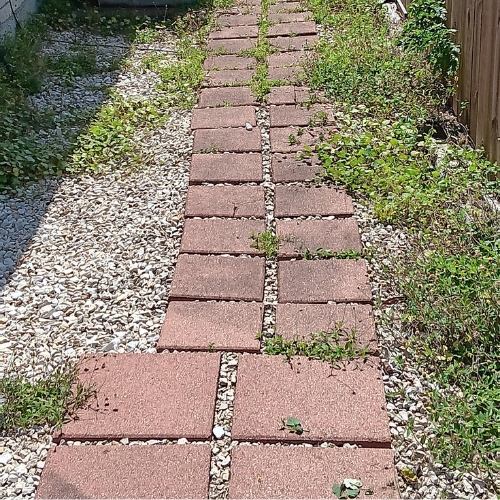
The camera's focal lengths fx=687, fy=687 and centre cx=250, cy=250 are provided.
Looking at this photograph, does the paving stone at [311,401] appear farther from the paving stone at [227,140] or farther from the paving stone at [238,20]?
the paving stone at [238,20]

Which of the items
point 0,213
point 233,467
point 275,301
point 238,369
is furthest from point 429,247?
point 0,213

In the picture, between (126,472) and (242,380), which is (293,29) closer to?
(242,380)

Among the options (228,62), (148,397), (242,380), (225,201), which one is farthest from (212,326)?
(228,62)

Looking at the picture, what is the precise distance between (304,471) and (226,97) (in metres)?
3.86

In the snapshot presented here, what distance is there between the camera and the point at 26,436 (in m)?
2.53

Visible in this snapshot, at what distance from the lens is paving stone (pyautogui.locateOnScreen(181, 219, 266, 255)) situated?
3.63 metres

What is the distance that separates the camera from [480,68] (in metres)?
4.22

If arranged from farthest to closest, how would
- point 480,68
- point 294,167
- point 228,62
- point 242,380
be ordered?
1. point 228,62
2. point 294,167
3. point 480,68
4. point 242,380

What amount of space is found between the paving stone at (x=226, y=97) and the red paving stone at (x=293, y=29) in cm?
157

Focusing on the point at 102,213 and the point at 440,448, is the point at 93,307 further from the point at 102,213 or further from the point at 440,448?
the point at 440,448

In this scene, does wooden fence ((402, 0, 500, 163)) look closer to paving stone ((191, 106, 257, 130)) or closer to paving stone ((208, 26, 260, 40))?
paving stone ((191, 106, 257, 130))

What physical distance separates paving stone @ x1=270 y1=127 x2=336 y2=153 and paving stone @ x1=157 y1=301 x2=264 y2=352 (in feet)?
5.90

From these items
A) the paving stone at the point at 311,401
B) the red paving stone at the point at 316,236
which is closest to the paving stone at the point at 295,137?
the red paving stone at the point at 316,236

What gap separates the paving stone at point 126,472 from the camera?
2275mm
